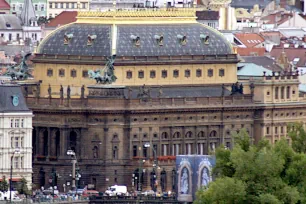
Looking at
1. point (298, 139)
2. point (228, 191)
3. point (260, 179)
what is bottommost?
point (228, 191)

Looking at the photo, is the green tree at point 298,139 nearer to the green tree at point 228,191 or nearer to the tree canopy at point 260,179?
the tree canopy at point 260,179

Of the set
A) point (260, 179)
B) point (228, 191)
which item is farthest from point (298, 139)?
point (228, 191)

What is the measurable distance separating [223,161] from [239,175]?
337 cm

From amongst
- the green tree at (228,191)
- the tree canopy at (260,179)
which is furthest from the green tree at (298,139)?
the green tree at (228,191)

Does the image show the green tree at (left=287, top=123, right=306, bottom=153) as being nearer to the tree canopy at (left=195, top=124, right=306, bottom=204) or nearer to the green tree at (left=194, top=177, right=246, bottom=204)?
the tree canopy at (left=195, top=124, right=306, bottom=204)

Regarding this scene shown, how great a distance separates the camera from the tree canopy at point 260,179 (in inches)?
6422

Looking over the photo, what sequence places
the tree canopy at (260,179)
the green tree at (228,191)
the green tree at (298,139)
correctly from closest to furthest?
the green tree at (228,191) → the tree canopy at (260,179) → the green tree at (298,139)

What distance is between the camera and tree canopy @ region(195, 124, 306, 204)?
535 ft

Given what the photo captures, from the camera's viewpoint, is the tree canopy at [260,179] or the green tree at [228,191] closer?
the green tree at [228,191]

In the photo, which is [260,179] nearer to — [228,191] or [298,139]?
[228,191]

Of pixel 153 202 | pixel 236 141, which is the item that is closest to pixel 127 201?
pixel 153 202

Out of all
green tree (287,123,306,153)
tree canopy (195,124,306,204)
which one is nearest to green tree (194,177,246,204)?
tree canopy (195,124,306,204)

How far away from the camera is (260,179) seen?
164500 mm

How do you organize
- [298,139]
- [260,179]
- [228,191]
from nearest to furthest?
[228,191], [260,179], [298,139]
